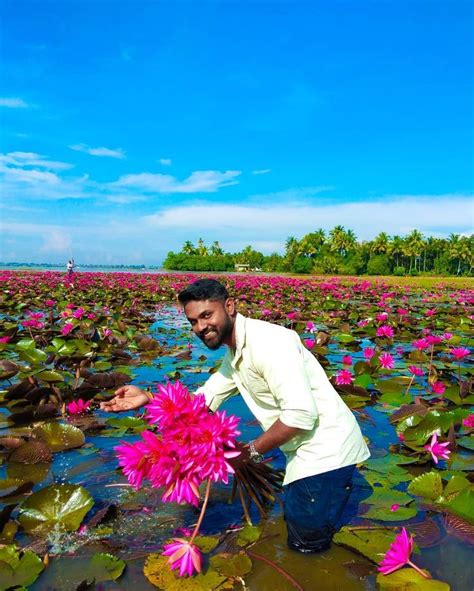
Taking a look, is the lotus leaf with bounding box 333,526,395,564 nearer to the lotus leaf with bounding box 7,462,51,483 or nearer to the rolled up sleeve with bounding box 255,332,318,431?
the rolled up sleeve with bounding box 255,332,318,431

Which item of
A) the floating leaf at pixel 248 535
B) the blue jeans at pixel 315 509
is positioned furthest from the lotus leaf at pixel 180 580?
the blue jeans at pixel 315 509

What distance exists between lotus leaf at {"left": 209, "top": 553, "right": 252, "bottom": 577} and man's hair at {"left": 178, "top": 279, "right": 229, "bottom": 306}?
1105 mm

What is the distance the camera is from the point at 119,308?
1007cm

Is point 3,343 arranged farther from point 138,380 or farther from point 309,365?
point 309,365

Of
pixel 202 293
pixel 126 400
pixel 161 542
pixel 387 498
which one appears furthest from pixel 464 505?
pixel 126 400

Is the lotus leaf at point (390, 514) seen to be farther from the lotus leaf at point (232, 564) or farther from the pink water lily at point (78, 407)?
the pink water lily at point (78, 407)

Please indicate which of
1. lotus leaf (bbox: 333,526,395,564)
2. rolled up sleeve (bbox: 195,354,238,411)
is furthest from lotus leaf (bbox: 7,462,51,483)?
lotus leaf (bbox: 333,526,395,564)

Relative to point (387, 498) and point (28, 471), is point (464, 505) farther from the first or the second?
point (28, 471)

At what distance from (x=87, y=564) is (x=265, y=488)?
87 cm

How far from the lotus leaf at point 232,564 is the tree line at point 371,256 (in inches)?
2318

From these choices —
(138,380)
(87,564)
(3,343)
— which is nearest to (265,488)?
(87,564)

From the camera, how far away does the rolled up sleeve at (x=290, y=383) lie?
6.17 feet

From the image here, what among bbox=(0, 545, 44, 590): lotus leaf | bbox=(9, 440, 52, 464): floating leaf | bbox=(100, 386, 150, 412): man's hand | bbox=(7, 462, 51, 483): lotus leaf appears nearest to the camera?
bbox=(0, 545, 44, 590): lotus leaf

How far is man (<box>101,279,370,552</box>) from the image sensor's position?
1914mm
